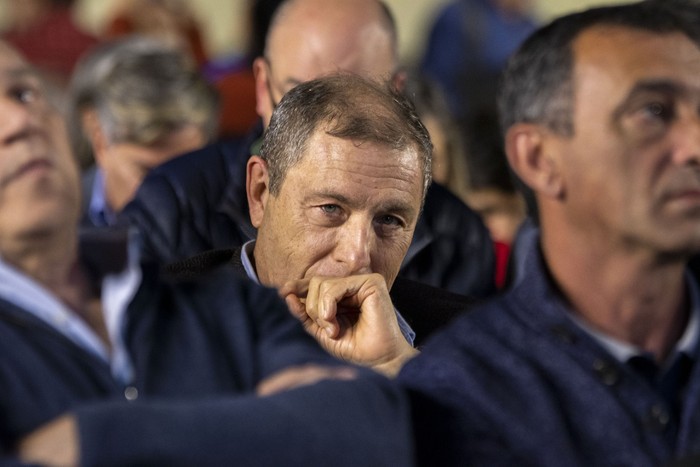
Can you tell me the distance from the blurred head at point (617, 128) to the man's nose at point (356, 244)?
42 cm

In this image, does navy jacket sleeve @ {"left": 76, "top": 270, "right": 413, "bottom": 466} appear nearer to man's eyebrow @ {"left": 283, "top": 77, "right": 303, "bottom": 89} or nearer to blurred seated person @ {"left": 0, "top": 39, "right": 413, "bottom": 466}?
blurred seated person @ {"left": 0, "top": 39, "right": 413, "bottom": 466}

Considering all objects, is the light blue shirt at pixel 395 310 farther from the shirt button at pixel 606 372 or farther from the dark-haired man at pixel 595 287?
the shirt button at pixel 606 372

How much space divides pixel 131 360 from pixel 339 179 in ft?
2.39

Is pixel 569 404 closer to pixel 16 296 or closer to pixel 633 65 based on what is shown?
pixel 633 65

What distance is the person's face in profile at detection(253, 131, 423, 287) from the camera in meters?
2.49

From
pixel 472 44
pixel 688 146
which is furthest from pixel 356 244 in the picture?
pixel 472 44

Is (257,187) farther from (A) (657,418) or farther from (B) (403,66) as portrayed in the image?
(B) (403,66)

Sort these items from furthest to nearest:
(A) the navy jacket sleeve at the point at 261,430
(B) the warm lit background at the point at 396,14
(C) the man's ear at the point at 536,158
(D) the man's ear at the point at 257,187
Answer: (B) the warm lit background at the point at 396,14 < (D) the man's ear at the point at 257,187 < (C) the man's ear at the point at 536,158 < (A) the navy jacket sleeve at the point at 261,430

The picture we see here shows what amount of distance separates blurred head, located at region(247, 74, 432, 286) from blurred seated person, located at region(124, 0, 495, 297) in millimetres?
399

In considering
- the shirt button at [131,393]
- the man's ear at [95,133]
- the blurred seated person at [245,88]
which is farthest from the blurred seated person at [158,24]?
the shirt button at [131,393]

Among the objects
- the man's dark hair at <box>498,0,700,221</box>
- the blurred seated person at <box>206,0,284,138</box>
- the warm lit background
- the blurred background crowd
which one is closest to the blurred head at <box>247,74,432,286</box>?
the man's dark hair at <box>498,0,700,221</box>

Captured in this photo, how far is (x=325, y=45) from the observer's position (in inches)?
125

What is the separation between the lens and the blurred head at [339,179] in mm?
2486

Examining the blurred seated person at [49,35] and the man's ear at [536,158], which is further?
the blurred seated person at [49,35]
